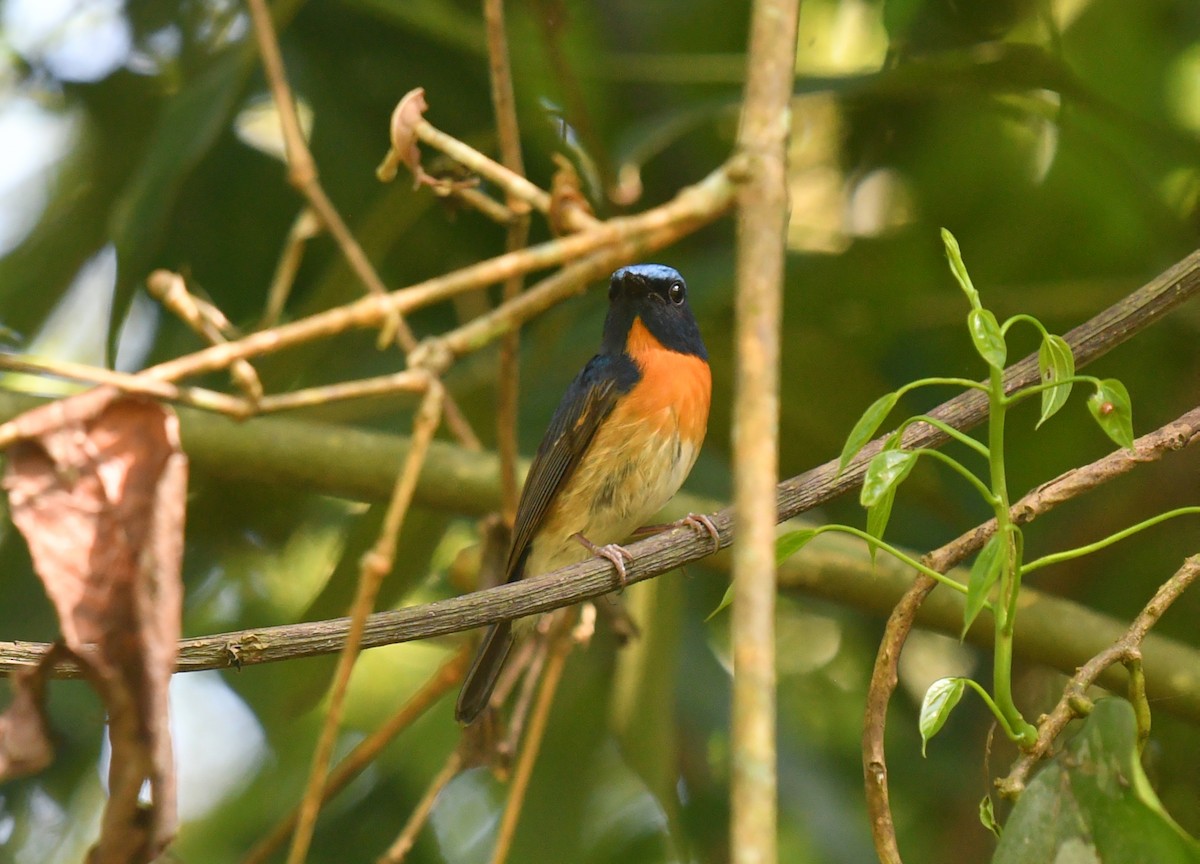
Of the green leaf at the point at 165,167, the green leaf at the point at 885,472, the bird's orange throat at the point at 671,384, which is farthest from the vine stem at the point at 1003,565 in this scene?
the green leaf at the point at 165,167

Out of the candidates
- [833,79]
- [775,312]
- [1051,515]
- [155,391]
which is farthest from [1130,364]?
[155,391]

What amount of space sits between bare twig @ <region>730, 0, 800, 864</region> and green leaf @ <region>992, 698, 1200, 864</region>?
72cm

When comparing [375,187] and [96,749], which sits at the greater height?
[375,187]

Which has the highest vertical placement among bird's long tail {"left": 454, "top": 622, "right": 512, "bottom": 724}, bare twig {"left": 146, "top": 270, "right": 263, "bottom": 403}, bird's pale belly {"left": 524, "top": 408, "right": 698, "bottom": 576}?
bird's pale belly {"left": 524, "top": 408, "right": 698, "bottom": 576}

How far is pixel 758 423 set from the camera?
1360 mm

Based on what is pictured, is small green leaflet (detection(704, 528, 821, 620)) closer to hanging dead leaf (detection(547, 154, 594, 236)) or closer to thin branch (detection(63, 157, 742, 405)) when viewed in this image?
hanging dead leaf (detection(547, 154, 594, 236))

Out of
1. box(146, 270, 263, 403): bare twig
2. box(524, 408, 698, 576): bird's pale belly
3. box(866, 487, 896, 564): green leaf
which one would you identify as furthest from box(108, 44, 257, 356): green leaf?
box(866, 487, 896, 564): green leaf

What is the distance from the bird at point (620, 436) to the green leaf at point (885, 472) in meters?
2.28

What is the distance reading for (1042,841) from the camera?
1.89 metres

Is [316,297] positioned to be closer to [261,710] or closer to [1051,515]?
[261,710]

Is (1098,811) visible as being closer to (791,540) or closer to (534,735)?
(791,540)

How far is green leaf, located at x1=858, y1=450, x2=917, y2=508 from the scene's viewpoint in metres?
1.95

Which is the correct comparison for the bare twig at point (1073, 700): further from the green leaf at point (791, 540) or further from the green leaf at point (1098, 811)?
the green leaf at point (791, 540)

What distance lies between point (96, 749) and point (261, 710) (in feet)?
1.83
